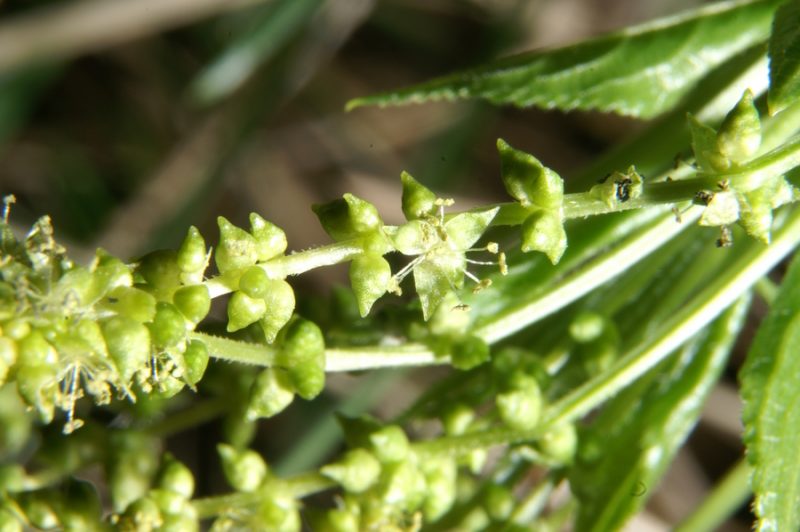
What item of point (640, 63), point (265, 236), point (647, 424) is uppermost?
point (640, 63)

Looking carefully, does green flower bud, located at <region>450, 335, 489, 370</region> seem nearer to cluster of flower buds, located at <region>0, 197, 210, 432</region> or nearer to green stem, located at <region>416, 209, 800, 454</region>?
green stem, located at <region>416, 209, 800, 454</region>

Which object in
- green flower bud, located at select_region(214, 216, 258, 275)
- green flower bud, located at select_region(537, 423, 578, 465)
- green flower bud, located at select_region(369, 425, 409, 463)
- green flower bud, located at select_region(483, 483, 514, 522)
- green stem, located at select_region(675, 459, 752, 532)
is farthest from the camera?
green stem, located at select_region(675, 459, 752, 532)

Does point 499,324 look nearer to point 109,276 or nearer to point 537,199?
point 537,199

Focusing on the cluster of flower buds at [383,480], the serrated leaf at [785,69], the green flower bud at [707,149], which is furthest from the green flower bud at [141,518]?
the serrated leaf at [785,69]

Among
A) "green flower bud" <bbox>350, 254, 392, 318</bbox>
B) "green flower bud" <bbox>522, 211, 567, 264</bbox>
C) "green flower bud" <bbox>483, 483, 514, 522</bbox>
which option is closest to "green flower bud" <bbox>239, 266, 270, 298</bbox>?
"green flower bud" <bbox>350, 254, 392, 318</bbox>

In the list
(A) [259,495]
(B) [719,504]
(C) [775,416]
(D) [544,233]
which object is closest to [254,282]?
(D) [544,233]

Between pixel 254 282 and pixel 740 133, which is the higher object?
pixel 740 133

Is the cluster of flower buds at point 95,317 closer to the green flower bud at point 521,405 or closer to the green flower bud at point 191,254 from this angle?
the green flower bud at point 191,254
